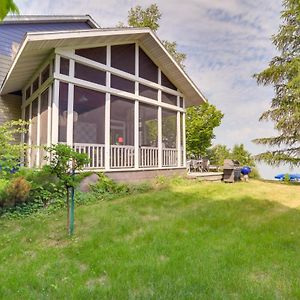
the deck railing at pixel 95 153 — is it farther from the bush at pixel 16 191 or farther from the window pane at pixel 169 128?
the window pane at pixel 169 128

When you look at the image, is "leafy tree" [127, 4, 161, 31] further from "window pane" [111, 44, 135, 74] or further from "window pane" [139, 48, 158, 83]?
"window pane" [111, 44, 135, 74]

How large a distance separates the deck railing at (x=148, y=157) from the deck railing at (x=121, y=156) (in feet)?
1.72

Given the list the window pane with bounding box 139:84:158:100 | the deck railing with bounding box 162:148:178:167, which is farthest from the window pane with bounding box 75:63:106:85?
the deck railing with bounding box 162:148:178:167

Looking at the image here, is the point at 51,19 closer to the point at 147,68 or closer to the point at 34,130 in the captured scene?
the point at 147,68

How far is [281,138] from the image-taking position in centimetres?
1234

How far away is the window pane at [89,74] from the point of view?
826cm

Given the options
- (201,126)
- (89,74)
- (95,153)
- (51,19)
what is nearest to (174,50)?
(201,126)

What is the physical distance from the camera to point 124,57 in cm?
982

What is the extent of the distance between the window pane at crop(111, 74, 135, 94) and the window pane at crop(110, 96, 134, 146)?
1.21ft

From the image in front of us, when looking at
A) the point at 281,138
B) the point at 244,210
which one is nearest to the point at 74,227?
the point at 244,210

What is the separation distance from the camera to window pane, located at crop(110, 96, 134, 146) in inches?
368

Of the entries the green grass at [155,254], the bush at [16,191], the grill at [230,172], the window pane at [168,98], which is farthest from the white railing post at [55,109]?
the grill at [230,172]

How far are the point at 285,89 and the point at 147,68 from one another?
6.40m

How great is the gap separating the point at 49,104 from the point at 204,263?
6314mm
